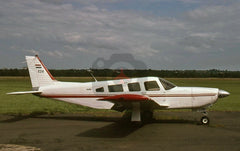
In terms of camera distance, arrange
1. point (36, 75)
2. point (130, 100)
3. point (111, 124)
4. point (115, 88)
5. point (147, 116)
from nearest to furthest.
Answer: point (130, 100), point (111, 124), point (115, 88), point (147, 116), point (36, 75)

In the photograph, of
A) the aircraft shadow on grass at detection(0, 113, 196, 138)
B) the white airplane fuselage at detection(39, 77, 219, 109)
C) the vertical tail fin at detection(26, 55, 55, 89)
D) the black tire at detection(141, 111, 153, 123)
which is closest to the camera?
the aircraft shadow on grass at detection(0, 113, 196, 138)

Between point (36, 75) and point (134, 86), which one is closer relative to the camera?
point (134, 86)

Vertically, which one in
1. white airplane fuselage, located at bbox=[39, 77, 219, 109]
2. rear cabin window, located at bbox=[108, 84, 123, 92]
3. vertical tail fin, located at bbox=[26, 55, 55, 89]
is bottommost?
white airplane fuselage, located at bbox=[39, 77, 219, 109]

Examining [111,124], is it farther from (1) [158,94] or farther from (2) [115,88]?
(1) [158,94]

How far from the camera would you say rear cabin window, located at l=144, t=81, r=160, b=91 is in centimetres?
1042

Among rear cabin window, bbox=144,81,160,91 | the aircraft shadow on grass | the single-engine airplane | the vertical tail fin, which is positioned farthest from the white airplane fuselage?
the vertical tail fin

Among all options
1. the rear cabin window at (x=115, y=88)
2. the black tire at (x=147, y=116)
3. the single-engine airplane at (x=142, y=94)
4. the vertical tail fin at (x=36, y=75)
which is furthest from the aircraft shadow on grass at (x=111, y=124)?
the vertical tail fin at (x=36, y=75)

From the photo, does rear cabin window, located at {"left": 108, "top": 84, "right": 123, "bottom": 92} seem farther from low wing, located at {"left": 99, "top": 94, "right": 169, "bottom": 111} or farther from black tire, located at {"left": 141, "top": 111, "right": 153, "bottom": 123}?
black tire, located at {"left": 141, "top": 111, "right": 153, "bottom": 123}

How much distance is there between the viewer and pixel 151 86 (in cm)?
1046

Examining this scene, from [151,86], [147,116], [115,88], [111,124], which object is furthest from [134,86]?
→ [111,124]

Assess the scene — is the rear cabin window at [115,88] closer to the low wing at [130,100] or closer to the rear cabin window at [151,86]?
the low wing at [130,100]

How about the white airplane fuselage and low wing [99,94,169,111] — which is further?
the white airplane fuselage

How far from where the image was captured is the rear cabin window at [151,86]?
34.2 feet

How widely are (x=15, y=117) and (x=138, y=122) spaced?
19.6ft
